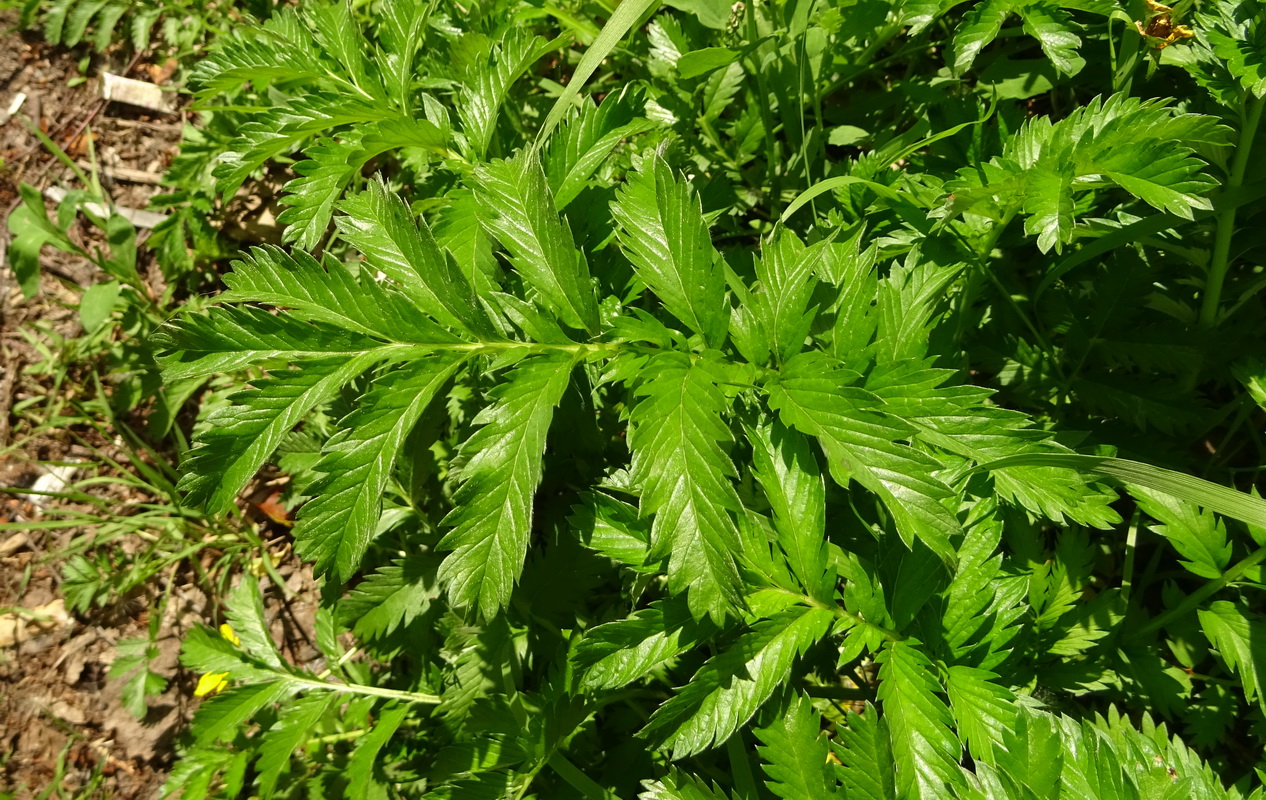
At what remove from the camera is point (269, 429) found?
1369 millimetres

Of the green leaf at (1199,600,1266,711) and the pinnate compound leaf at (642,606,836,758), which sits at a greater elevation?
the pinnate compound leaf at (642,606,836,758)

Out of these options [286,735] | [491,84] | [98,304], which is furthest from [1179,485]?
[98,304]

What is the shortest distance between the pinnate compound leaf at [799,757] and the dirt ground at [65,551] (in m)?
1.92

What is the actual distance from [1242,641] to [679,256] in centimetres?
145

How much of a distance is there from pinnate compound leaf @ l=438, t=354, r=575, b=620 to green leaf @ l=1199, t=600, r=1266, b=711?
1499mm

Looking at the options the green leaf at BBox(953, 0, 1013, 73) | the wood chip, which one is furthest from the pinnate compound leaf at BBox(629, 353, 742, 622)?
the wood chip

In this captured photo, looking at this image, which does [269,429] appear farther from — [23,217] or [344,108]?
[23,217]

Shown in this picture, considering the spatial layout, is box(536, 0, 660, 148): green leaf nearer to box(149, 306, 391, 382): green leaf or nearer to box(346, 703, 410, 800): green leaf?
box(149, 306, 391, 382): green leaf

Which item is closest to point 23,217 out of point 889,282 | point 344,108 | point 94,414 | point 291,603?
point 94,414

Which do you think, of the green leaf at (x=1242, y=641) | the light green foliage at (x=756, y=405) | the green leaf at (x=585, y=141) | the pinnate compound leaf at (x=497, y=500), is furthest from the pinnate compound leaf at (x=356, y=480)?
the green leaf at (x=1242, y=641)

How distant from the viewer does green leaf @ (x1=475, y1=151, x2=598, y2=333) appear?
1.43m

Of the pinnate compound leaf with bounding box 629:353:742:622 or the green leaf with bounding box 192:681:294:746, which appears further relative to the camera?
the green leaf with bounding box 192:681:294:746

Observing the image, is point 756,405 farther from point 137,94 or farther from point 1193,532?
point 137,94

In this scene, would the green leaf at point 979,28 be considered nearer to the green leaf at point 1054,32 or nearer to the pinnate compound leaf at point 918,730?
the green leaf at point 1054,32
